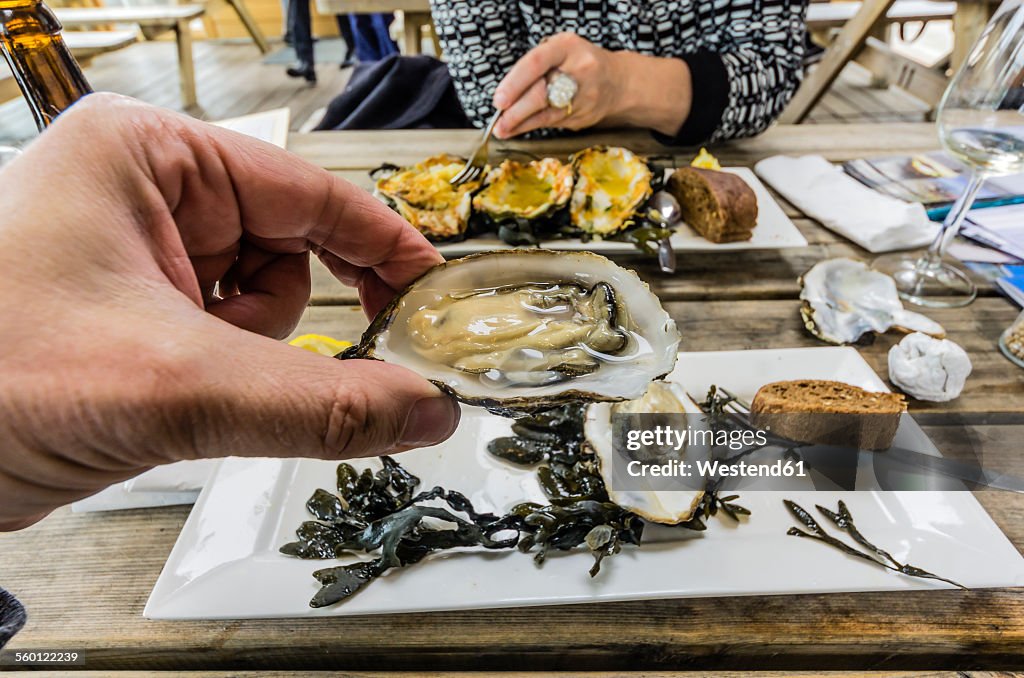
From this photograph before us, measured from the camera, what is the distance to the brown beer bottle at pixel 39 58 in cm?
85

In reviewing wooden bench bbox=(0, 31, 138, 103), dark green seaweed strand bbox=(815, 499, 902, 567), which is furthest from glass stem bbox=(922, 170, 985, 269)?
wooden bench bbox=(0, 31, 138, 103)

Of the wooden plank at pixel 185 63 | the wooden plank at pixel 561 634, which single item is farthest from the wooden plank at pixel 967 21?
Result: the wooden plank at pixel 185 63

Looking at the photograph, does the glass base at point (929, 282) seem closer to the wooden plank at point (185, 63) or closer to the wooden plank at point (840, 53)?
the wooden plank at point (840, 53)

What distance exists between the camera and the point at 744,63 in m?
1.47

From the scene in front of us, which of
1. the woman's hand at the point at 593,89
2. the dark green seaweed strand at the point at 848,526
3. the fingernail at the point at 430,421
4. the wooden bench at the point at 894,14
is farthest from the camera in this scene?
the wooden bench at the point at 894,14

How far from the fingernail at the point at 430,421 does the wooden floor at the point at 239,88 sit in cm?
317

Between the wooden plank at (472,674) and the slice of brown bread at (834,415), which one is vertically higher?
the slice of brown bread at (834,415)

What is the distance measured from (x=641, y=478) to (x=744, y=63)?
1.23 meters

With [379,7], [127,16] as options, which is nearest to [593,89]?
[379,7]

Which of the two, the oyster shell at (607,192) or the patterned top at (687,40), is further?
the patterned top at (687,40)

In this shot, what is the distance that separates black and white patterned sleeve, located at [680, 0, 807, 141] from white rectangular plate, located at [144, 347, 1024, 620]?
1065 mm

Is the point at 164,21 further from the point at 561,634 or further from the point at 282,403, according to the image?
the point at 561,634

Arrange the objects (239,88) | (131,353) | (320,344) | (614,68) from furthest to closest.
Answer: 1. (239,88)
2. (614,68)
3. (320,344)
4. (131,353)

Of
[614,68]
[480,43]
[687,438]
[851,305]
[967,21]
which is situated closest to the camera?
[687,438]
